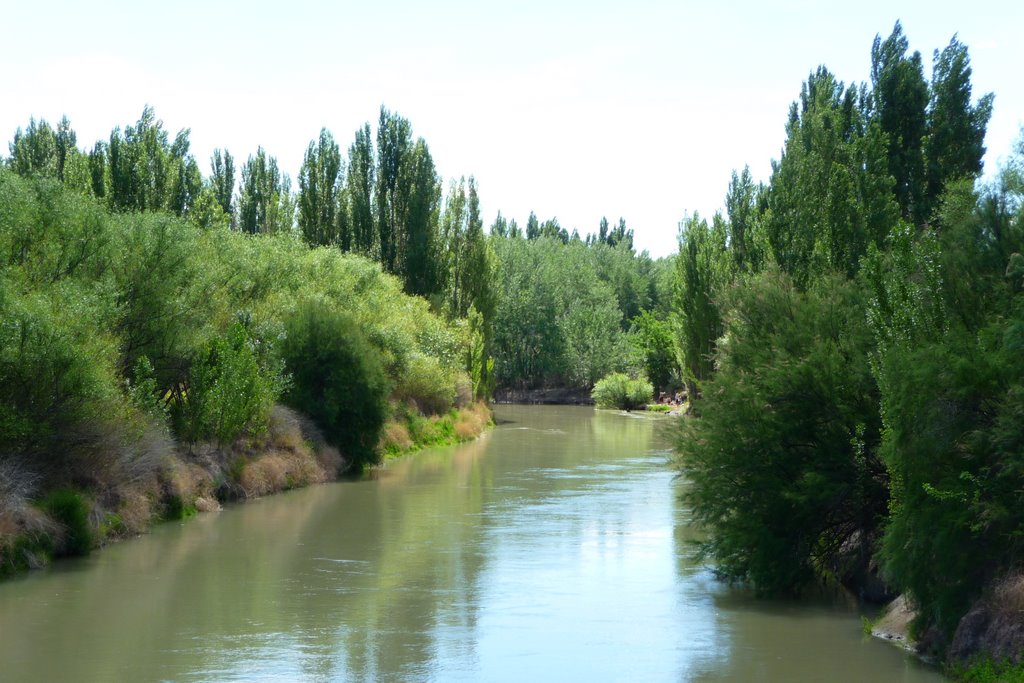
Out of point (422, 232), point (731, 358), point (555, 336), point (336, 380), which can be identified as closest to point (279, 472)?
point (336, 380)

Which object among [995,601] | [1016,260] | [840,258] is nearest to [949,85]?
[840,258]

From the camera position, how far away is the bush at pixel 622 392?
8469cm

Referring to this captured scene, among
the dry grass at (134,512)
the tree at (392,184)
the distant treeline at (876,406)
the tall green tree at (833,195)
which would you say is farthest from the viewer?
the tree at (392,184)

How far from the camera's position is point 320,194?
60.8 m

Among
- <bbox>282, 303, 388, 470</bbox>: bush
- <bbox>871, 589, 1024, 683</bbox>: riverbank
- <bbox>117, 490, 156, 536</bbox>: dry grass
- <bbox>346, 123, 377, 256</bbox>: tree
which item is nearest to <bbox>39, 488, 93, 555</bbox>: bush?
<bbox>117, 490, 156, 536</bbox>: dry grass

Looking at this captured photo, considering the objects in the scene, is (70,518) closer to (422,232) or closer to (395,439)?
(395,439)

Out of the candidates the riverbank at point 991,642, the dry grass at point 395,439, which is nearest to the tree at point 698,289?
the dry grass at point 395,439

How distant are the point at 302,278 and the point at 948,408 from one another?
3283cm

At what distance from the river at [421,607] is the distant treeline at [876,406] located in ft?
4.24

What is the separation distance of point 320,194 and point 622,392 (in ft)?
107

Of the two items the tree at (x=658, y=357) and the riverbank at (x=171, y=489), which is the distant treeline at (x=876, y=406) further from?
the tree at (x=658, y=357)

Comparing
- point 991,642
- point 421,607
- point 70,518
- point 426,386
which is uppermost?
point 426,386

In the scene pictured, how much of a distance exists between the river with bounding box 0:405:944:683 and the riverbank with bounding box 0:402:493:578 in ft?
1.79

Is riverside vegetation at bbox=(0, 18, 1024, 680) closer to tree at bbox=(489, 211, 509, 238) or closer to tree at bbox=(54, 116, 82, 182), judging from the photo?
tree at bbox=(54, 116, 82, 182)
